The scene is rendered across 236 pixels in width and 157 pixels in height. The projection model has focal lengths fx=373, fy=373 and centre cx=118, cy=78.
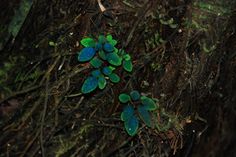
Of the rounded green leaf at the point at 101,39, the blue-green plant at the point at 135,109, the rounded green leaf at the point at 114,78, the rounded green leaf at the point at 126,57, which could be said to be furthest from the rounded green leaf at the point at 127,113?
the rounded green leaf at the point at 101,39

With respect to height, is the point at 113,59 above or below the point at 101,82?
above

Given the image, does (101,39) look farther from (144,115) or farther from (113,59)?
(144,115)

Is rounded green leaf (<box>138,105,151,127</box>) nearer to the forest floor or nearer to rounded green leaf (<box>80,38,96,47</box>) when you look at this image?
the forest floor

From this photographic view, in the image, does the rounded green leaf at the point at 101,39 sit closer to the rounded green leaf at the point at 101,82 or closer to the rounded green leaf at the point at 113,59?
the rounded green leaf at the point at 113,59

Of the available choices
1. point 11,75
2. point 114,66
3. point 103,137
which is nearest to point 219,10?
point 114,66

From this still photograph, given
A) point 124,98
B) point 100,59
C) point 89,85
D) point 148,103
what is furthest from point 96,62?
point 148,103

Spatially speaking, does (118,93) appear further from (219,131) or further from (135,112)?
(219,131)

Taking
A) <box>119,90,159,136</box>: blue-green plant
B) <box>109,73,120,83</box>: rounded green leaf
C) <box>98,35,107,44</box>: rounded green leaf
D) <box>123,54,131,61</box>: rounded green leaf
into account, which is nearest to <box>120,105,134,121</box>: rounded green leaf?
<box>119,90,159,136</box>: blue-green plant
